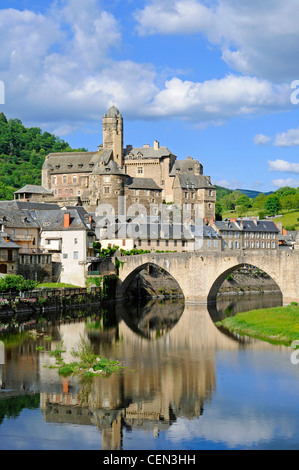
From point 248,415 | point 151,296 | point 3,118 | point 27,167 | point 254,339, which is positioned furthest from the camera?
point 3,118

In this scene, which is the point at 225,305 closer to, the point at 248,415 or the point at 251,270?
the point at 251,270

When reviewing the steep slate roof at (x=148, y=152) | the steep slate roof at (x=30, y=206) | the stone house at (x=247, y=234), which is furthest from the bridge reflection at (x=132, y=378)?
the steep slate roof at (x=148, y=152)

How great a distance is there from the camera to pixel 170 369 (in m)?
35.5

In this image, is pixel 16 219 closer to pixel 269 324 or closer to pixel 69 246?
pixel 69 246

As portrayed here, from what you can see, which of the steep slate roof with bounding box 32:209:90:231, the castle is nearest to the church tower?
the castle

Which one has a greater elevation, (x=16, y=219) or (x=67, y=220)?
(x=16, y=219)

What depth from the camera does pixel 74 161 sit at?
109688 mm

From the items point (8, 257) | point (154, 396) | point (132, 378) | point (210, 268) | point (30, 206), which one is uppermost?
point (30, 206)

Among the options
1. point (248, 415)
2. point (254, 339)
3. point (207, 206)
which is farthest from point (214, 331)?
point (207, 206)

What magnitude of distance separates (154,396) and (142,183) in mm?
76611

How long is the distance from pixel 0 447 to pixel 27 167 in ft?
471

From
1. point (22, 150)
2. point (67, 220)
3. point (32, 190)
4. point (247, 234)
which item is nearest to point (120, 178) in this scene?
point (32, 190)
